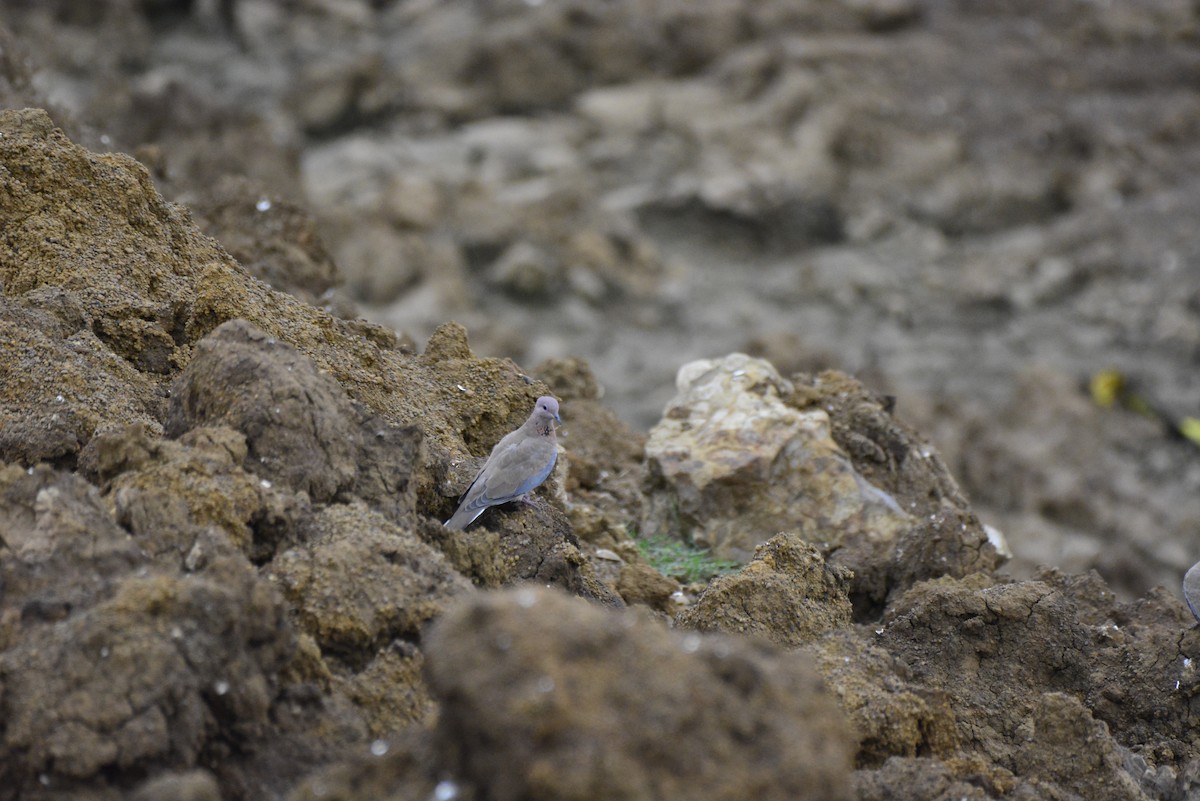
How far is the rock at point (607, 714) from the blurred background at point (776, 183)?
10221mm

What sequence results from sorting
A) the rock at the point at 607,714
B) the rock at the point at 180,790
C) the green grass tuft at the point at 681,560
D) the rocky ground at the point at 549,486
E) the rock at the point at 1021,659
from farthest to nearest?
the green grass tuft at the point at 681,560 < the rock at the point at 1021,659 < the rocky ground at the point at 549,486 < the rock at the point at 180,790 < the rock at the point at 607,714

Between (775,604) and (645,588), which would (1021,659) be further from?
(645,588)

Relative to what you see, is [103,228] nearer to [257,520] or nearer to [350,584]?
[257,520]

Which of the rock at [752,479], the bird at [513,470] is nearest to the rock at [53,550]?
the bird at [513,470]

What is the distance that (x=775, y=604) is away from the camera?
4.87 metres

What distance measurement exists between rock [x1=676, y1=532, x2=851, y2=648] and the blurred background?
26.6ft

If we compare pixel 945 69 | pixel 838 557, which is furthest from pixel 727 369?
pixel 945 69

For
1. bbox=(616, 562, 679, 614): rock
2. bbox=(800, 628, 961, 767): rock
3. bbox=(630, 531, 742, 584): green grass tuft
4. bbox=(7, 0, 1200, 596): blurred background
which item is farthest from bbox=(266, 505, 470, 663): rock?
bbox=(7, 0, 1200, 596): blurred background

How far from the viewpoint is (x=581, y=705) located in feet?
9.29

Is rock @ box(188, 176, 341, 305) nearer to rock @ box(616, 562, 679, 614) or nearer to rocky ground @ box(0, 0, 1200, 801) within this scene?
rocky ground @ box(0, 0, 1200, 801)

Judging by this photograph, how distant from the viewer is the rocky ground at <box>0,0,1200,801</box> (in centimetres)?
314

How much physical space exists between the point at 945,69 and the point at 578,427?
14423 millimetres

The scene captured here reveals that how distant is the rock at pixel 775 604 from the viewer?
15.8 feet

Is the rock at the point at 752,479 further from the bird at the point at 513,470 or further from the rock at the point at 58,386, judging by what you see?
the rock at the point at 58,386
